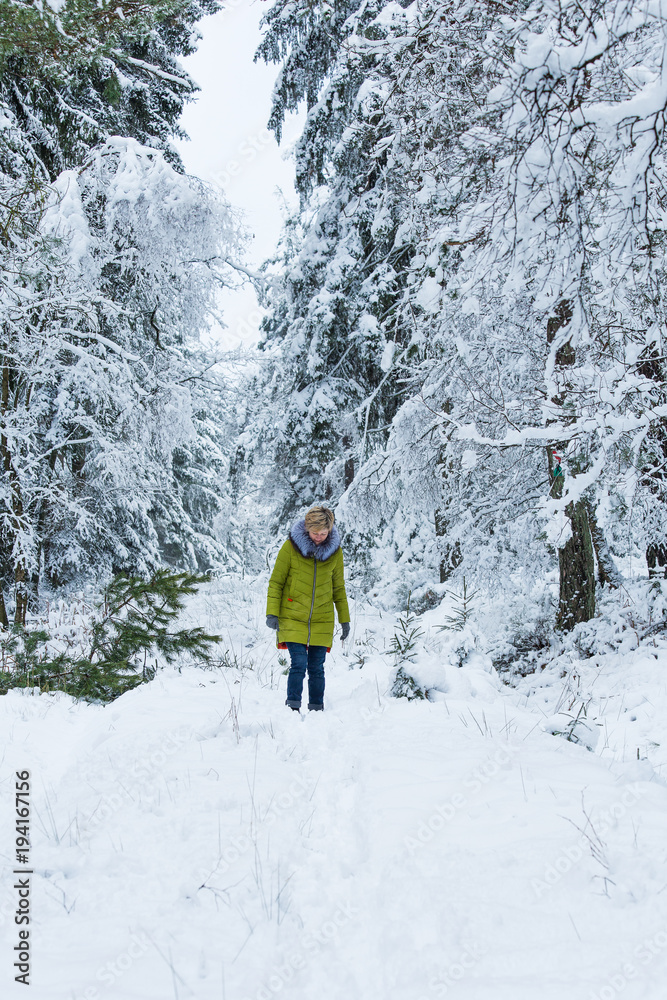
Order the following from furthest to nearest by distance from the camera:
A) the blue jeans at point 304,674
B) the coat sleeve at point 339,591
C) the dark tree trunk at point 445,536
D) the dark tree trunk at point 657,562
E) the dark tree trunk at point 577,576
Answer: the dark tree trunk at point 445,536
the dark tree trunk at point 577,576
the dark tree trunk at point 657,562
the coat sleeve at point 339,591
the blue jeans at point 304,674

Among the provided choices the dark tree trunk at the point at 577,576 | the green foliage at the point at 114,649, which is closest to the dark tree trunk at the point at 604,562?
the dark tree trunk at the point at 577,576

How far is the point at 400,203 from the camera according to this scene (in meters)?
9.52

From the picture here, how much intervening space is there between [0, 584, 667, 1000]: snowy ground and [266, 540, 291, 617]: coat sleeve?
1.06 metres

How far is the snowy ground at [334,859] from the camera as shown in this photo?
1883mm

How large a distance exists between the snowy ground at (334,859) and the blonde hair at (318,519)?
1.69 m

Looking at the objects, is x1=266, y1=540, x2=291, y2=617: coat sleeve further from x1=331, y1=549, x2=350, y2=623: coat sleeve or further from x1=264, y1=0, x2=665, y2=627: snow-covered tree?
x1=264, y1=0, x2=665, y2=627: snow-covered tree

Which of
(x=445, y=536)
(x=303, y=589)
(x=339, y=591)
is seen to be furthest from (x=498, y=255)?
(x=445, y=536)

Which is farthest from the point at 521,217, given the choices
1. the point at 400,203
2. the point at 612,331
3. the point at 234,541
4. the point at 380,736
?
the point at 234,541

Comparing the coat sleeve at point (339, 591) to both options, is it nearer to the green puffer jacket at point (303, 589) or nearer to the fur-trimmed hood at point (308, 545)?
the green puffer jacket at point (303, 589)

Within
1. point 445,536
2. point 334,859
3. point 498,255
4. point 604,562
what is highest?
point 498,255

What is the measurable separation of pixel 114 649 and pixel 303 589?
2143 millimetres

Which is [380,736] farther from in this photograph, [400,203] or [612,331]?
[400,203]

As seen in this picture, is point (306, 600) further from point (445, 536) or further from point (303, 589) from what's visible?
point (445, 536)

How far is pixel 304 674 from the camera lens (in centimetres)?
519
